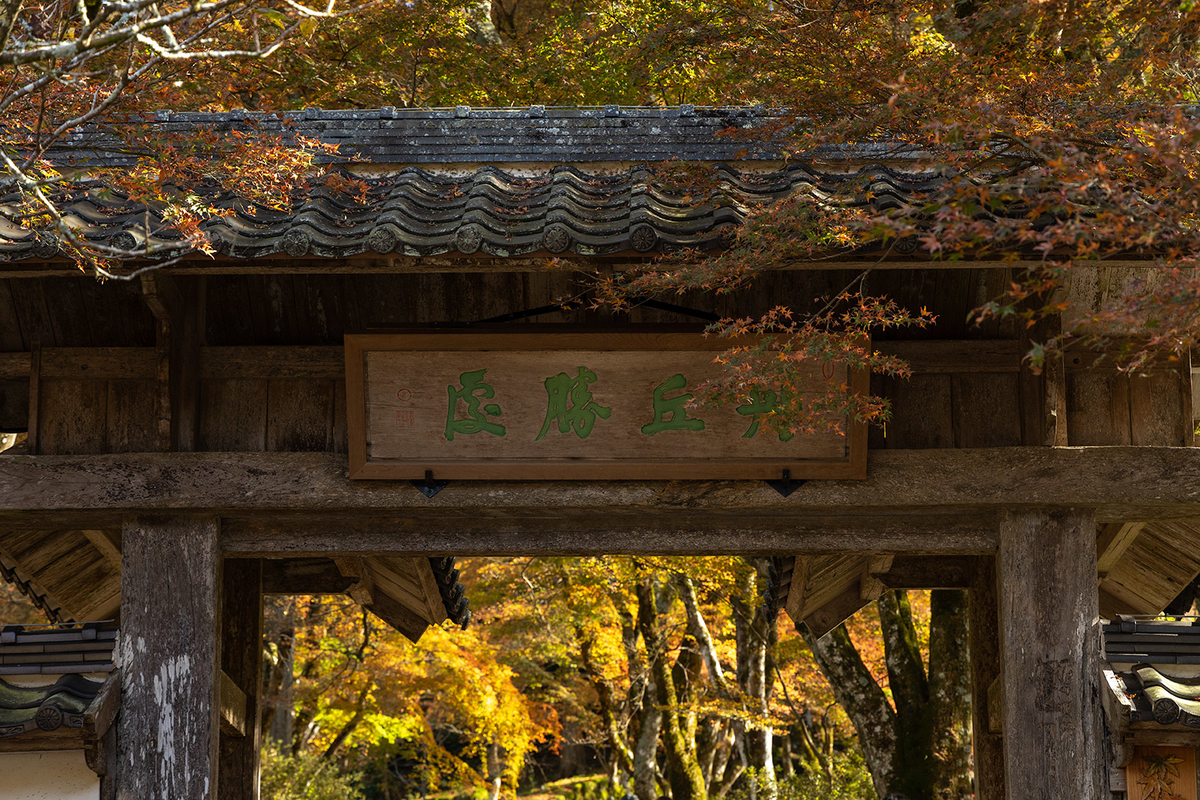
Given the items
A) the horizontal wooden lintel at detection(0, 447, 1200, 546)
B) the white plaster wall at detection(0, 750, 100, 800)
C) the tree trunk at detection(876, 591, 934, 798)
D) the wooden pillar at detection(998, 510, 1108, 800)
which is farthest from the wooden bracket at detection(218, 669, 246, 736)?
the tree trunk at detection(876, 591, 934, 798)

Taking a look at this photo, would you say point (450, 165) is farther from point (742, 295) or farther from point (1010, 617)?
point (1010, 617)

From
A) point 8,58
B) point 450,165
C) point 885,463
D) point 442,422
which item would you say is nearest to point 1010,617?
point 885,463

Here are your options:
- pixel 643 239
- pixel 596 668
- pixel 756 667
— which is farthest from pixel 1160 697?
pixel 596 668

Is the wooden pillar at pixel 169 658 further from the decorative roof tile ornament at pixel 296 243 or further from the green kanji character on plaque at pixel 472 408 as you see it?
the decorative roof tile ornament at pixel 296 243

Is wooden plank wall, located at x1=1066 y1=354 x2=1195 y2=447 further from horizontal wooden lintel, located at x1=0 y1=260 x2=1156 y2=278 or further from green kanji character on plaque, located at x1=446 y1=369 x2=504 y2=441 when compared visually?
green kanji character on plaque, located at x1=446 y1=369 x2=504 y2=441

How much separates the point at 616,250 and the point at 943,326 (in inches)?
81.9

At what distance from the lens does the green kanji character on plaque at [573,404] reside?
5008 millimetres

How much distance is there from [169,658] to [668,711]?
9302 millimetres

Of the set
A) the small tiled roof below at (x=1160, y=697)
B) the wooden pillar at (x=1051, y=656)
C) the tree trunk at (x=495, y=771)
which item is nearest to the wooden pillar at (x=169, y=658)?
the wooden pillar at (x=1051, y=656)

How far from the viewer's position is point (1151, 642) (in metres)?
4.96

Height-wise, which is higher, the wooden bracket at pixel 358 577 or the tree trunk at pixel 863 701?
the wooden bracket at pixel 358 577

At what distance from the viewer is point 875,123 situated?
429 centimetres

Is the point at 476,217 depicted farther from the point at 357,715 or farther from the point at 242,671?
the point at 357,715

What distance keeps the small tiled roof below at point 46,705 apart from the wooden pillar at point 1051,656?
4.42m
